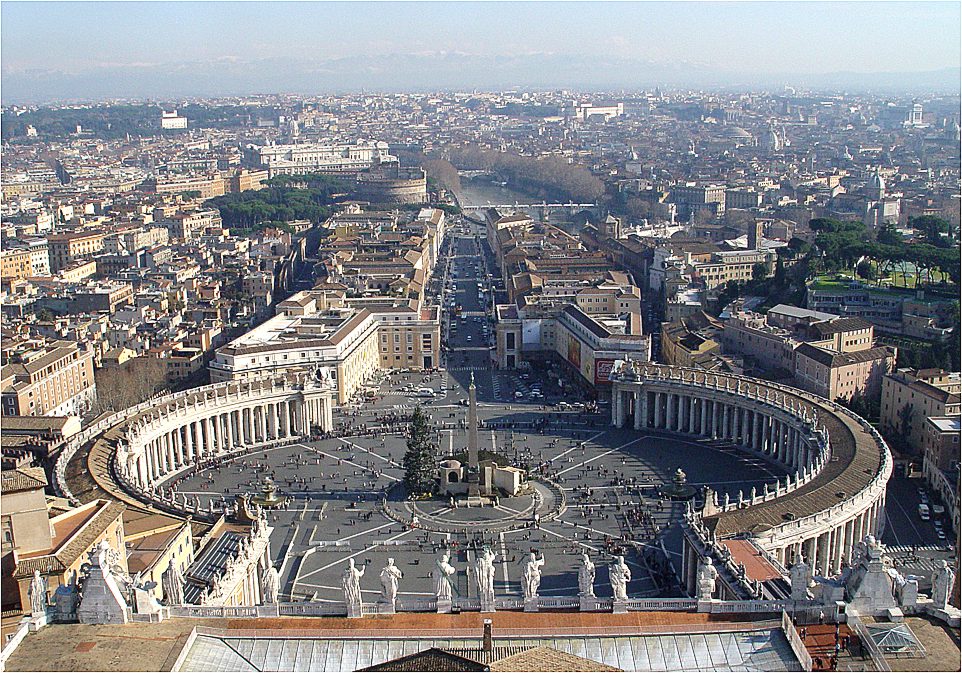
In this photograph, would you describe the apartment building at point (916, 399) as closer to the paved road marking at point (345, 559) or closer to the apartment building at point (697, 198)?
the paved road marking at point (345, 559)

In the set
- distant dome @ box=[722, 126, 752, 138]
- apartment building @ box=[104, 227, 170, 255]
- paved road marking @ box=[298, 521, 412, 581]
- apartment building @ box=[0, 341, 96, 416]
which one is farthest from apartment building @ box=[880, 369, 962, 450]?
distant dome @ box=[722, 126, 752, 138]

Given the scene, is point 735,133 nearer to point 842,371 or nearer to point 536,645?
point 842,371

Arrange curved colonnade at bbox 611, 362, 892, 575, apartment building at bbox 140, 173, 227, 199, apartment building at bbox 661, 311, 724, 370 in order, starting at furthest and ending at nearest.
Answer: apartment building at bbox 140, 173, 227, 199 < apartment building at bbox 661, 311, 724, 370 < curved colonnade at bbox 611, 362, 892, 575

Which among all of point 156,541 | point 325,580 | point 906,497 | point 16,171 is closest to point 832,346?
point 906,497

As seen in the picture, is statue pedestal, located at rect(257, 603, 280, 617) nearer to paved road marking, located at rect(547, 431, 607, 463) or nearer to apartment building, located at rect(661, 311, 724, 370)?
paved road marking, located at rect(547, 431, 607, 463)

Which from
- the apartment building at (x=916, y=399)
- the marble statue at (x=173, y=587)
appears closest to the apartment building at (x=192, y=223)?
the apartment building at (x=916, y=399)

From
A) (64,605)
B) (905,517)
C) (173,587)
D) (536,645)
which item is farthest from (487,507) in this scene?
(64,605)
